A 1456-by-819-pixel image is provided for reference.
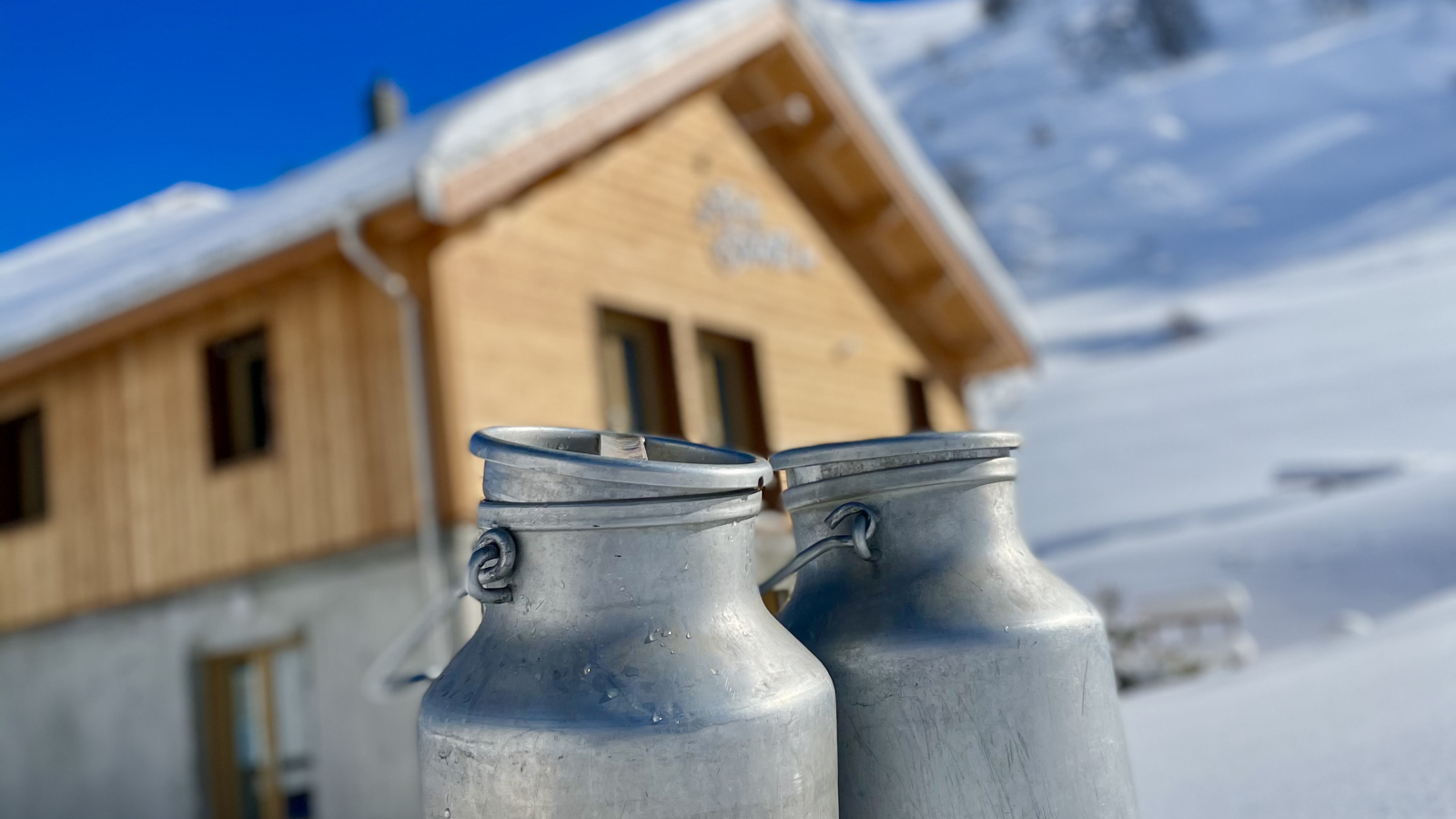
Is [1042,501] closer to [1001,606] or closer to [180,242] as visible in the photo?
[180,242]

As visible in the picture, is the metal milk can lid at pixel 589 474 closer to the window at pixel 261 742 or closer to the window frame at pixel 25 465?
the window at pixel 261 742

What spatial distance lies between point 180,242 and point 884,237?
633cm

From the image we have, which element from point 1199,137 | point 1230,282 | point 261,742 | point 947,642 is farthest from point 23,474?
point 1199,137

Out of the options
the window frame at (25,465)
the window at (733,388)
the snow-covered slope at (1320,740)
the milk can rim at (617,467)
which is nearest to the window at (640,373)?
the window at (733,388)

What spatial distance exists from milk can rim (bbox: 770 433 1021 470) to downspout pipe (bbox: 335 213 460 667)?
574cm

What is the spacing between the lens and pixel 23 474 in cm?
977

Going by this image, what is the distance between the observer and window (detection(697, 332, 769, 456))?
33.0ft

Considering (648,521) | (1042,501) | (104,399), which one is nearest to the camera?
(648,521)

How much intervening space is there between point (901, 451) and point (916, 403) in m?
11.1

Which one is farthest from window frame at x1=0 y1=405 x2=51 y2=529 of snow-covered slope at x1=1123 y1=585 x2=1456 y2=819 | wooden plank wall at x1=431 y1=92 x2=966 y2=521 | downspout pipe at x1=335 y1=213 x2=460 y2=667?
snow-covered slope at x1=1123 y1=585 x2=1456 y2=819

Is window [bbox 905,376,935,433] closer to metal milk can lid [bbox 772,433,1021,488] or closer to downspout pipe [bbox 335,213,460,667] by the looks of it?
downspout pipe [bbox 335,213,460,667]

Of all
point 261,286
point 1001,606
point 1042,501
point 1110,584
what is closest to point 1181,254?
point 1042,501

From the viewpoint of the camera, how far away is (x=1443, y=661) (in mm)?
3492

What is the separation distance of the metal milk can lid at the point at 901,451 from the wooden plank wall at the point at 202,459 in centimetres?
601
